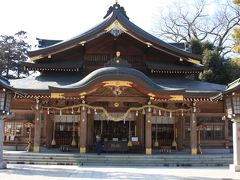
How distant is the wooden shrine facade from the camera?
19250 mm

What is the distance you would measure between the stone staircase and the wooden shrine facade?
1.33m

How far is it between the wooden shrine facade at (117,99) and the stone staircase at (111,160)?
4.37ft

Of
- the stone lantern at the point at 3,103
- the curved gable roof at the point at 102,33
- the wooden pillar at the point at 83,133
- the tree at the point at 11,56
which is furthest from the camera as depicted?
the tree at the point at 11,56

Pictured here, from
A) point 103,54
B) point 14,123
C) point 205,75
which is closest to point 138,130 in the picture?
point 103,54

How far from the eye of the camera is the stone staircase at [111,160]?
17.5 meters

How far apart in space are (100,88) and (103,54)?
480 centimetres

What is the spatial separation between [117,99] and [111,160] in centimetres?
374

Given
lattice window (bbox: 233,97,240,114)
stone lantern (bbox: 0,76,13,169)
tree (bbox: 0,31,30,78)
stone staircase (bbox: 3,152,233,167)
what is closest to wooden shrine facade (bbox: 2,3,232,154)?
stone staircase (bbox: 3,152,233,167)

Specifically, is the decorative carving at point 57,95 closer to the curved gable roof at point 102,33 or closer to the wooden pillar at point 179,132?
the curved gable roof at point 102,33

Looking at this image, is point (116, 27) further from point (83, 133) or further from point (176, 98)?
point (83, 133)

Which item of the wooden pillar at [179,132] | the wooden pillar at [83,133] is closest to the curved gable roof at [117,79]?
the wooden pillar at [83,133]

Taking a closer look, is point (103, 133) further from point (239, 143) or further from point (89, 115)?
point (239, 143)

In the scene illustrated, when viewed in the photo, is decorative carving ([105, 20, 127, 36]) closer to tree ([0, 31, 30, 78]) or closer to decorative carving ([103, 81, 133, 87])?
decorative carving ([103, 81, 133, 87])

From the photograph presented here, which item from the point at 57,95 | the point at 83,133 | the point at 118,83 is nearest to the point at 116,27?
the point at 118,83
